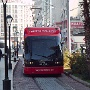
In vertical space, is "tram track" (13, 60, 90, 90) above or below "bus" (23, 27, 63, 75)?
below

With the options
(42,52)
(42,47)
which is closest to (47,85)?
(42,52)

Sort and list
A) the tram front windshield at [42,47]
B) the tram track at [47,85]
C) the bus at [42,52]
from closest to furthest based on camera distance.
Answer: the tram track at [47,85], the bus at [42,52], the tram front windshield at [42,47]

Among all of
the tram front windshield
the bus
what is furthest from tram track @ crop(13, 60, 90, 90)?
the tram front windshield

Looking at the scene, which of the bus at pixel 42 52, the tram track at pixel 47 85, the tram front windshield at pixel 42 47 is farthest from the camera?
the tram front windshield at pixel 42 47

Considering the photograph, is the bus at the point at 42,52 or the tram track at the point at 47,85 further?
the bus at the point at 42,52

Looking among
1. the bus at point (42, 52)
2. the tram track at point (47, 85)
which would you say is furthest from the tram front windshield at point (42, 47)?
the tram track at point (47, 85)

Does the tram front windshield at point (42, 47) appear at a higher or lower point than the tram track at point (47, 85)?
higher

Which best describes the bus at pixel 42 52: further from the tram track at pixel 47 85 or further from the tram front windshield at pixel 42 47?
the tram track at pixel 47 85

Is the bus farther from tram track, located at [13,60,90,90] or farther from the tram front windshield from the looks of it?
tram track, located at [13,60,90,90]

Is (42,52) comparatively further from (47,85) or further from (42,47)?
(47,85)

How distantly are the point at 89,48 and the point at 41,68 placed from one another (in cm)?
424

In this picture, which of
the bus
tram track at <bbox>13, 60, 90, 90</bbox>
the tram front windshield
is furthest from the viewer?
the tram front windshield

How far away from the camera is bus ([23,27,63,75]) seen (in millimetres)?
26062

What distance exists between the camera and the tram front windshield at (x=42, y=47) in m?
26.2
